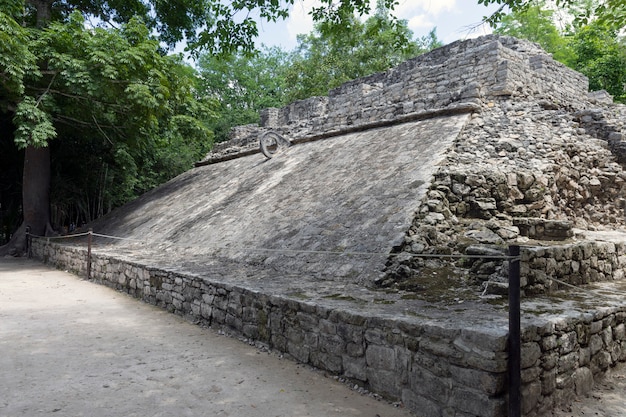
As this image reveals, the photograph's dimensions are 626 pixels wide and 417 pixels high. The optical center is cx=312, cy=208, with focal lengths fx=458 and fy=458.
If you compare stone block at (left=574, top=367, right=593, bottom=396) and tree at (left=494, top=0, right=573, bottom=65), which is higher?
tree at (left=494, top=0, right=573, bottom=65)

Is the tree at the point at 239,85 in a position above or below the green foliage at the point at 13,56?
above

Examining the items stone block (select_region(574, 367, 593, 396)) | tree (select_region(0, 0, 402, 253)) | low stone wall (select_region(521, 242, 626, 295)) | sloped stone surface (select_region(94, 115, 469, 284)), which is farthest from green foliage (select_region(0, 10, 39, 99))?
stone block (select_region(574, 367, 593, 396))

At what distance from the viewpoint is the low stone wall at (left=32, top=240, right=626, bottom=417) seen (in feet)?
9.41

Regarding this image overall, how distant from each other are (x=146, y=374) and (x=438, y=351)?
2.53 m

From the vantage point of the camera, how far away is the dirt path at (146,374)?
10.9 ft

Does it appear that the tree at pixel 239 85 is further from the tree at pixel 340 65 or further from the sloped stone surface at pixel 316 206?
the sloped stone surface at pixel 316 206

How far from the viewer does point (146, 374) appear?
4.00 metres

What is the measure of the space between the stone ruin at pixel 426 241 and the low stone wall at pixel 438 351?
1cm

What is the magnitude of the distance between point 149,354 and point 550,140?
6728 millimetres

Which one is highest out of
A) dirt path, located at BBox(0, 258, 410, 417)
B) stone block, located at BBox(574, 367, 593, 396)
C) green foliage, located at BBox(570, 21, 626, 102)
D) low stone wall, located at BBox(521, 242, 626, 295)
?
green foliage, located at BBox(570, 21, 626, 102)

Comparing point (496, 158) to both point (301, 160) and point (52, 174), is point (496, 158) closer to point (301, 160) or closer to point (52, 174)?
point (301, 160)

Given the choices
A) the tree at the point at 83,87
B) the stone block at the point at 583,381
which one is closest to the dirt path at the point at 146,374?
the stone block at the point at 583,381

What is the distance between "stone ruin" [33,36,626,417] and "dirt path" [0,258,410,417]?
0.90 ft

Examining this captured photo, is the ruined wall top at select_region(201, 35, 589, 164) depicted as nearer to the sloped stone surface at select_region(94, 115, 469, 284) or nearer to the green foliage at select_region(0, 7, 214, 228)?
the sloped stone surface at select_region(94, 115, 469, 284)
